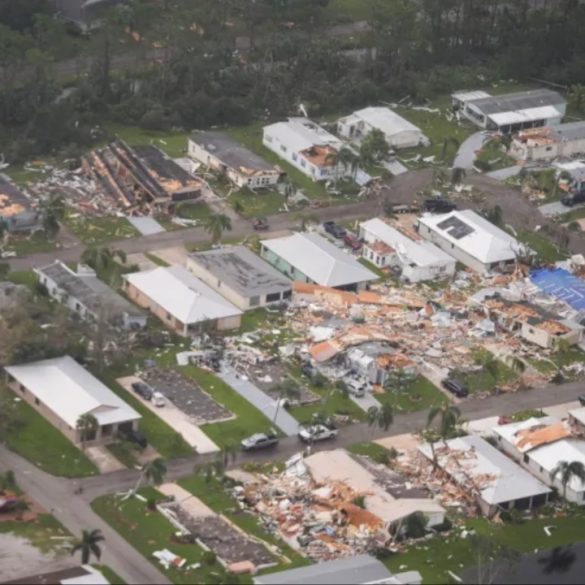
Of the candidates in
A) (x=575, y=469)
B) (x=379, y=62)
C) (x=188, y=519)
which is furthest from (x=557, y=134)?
(x=188, y=519)

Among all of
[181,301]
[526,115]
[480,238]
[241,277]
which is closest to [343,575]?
[181,301]

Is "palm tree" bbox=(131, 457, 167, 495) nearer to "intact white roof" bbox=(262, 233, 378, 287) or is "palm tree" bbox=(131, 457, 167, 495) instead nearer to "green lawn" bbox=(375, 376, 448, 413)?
"green lawn" bbox=(375, 376, 448, 413)

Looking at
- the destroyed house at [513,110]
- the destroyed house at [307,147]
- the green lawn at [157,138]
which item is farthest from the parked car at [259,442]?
the destroyed house at [513,110]

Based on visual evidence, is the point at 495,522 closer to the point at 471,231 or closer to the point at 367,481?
the point at 367,481

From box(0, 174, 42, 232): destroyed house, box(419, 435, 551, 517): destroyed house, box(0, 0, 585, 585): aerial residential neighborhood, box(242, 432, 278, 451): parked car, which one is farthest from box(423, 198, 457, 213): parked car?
box(242, 432, 278, 451): parked car

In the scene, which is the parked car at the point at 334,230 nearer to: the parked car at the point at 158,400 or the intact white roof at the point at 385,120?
the intact white roof at the point at 385,120

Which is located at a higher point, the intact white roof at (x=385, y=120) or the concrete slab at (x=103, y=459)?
the concrete slab at (x=103, y=459)
